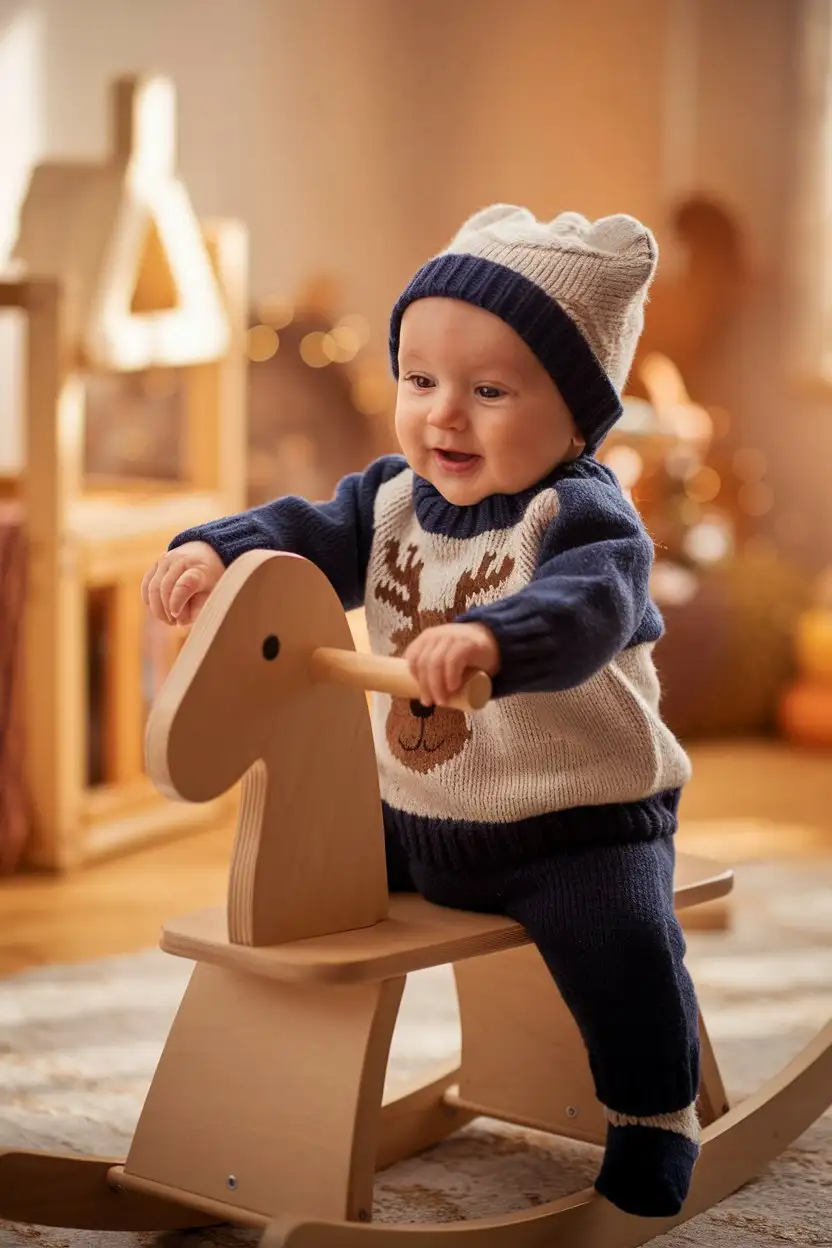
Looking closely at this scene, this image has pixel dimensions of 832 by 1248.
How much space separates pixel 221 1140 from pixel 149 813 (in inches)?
52.2

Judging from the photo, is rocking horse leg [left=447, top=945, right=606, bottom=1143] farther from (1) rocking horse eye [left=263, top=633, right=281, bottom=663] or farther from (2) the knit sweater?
(1) rocking horse eye [left=263, top=633, right=281, bottom=663]

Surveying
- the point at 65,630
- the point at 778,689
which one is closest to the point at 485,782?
the point at 65,630

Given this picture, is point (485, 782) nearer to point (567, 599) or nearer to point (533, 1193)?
point (567, 599)

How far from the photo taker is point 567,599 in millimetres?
1060

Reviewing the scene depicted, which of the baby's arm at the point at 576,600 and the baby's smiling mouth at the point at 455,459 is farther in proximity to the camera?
the baby's smiling mouth at the point at 455,459

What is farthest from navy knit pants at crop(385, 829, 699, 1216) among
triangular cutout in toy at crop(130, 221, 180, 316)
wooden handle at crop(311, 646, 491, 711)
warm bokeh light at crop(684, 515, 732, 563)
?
warm bokeh light at crop(684, 515, 732, 563)

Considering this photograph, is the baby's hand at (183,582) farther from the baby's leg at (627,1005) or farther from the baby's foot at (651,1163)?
the baby's foot at (651,1163)

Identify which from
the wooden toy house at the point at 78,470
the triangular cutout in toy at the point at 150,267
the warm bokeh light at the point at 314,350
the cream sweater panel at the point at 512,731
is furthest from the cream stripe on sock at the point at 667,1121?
the warm bokeh light at the point at 314,350

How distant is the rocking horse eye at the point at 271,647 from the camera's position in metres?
1.09

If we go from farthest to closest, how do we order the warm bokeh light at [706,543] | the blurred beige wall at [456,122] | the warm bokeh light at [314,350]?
the blurred beige wall at [456,122] < the warm bokeh light at [314,350] < the warm bokeh light at [706,543]

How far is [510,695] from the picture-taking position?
1138 mm

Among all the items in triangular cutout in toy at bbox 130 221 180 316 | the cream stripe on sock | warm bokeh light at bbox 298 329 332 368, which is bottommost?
the cream stripe on sock

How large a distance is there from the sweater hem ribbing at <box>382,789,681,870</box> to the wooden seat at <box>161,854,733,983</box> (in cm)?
4

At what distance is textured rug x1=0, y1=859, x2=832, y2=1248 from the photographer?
1312 millimetres
